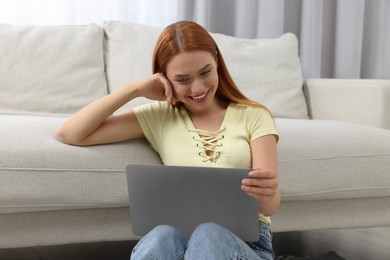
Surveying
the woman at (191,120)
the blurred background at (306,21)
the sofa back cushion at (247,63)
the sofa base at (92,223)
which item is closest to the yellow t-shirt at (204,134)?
the woman at (191,120)

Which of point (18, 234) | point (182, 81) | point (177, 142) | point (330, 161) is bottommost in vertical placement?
point (18, 234)

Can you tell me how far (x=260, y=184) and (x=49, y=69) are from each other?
1.27 meters

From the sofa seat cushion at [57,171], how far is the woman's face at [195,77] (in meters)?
0.25

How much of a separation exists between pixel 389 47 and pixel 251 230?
7.21 feet

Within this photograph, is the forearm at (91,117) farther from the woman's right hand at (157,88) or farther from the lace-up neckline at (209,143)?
the lace-up neckline at (209,143)

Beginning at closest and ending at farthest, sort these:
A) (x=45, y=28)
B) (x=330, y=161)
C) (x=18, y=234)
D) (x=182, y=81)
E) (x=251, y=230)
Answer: (x=251, y=230) → (x=182, y=81) → (x=18, y=234) → (x=330, y=161) → (x=45, y=28)

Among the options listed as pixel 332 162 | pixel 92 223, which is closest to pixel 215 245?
pixel 92 223

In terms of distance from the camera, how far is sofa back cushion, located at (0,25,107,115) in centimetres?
227

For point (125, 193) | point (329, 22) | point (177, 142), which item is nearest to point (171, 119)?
point (177, 142)

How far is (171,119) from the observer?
162 centimetres

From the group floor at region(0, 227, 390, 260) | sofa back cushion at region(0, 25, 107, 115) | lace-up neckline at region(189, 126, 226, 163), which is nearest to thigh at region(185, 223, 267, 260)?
lace-up neckline at region(189, 126, 226, 163)

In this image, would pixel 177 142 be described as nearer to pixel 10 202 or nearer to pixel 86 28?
pixel 10 202

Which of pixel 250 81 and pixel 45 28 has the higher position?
pixel 45 28

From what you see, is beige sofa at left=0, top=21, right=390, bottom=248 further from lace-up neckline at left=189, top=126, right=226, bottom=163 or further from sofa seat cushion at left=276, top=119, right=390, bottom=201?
lace-up neckline at left=189, top=126, right=226, bottom=163
